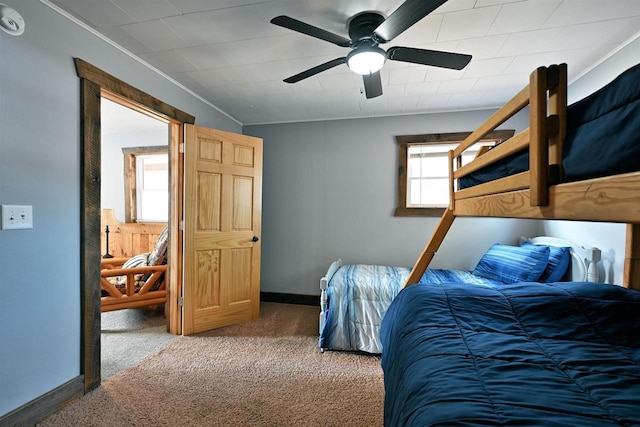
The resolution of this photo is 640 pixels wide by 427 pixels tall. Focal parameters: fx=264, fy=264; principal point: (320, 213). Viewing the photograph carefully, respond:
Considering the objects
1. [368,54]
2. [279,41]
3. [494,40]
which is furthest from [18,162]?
[494,40]

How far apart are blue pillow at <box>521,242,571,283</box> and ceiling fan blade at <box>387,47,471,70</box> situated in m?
1.79

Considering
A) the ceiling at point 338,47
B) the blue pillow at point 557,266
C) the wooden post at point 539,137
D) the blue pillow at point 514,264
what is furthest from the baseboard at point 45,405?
the blue pillow at point 557,266

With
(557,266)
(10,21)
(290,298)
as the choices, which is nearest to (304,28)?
(10,21)

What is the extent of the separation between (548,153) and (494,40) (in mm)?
1567

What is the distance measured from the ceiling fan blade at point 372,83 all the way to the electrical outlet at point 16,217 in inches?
84.2

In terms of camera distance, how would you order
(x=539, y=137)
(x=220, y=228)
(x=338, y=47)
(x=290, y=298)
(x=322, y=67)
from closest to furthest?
(x=539, y=137), (x=322, y=67), (x=338, y=47), (x=220, y=228), (x=290, y=298)

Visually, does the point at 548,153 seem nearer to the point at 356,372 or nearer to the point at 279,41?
the point at 279,41

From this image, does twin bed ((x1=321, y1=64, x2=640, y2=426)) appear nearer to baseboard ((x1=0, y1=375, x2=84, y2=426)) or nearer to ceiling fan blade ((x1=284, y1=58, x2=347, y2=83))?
ceiling fan blade ((x1=284, y1=58, x2=347, y2=83))

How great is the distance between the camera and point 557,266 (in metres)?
2.19

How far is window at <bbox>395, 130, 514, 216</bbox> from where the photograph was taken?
312 cm

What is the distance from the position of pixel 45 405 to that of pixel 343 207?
2.88 meters

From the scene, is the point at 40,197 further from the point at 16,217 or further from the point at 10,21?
the point at 10,21

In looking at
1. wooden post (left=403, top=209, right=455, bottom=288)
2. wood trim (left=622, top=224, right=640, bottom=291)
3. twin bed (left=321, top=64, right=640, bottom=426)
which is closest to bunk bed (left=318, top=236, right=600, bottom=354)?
wooden post (left=403, top=209, right=455, bottom=288)

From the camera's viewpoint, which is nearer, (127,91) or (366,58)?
(366,58)
